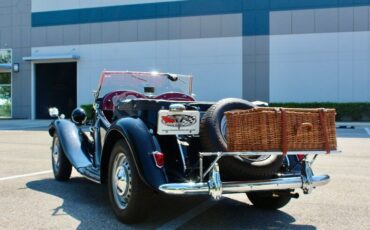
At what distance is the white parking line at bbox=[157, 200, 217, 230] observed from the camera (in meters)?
Result: 4.31

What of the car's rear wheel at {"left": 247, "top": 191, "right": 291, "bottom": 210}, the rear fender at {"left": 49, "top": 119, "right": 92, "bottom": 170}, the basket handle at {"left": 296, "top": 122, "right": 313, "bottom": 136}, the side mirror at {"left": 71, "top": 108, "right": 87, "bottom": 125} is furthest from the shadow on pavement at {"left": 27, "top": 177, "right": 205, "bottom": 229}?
the basket handle at {"left": 296, "top": 122, "right": 313, "bottom": 136}

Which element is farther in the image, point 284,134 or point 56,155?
point 56,155

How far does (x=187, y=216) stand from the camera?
185 inches

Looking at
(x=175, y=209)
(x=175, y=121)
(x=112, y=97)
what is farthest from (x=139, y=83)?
(x=175, y=121)

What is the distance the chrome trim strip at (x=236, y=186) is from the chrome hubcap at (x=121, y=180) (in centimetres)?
56

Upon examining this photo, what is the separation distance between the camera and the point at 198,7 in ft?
82.7

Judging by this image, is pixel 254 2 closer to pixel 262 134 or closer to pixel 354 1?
pixel 354 1

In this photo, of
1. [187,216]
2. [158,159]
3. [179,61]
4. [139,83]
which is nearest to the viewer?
[158,159]

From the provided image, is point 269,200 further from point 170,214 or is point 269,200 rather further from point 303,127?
point 303,127

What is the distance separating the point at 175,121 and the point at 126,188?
832 mm

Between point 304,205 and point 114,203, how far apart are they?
2195mm

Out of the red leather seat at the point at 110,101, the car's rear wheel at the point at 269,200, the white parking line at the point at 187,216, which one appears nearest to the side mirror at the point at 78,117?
the red leather seat at the point at 110,101

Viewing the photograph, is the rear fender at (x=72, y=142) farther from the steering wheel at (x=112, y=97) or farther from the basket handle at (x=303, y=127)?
the basket handle at (x=303, y=127)

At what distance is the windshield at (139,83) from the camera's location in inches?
245
